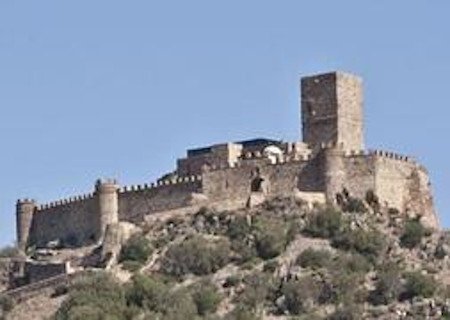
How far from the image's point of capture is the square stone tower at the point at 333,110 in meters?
128

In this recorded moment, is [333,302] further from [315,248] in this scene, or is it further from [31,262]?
[31,262]

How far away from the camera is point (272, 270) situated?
403 ft

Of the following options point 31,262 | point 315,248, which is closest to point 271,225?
point 315,248

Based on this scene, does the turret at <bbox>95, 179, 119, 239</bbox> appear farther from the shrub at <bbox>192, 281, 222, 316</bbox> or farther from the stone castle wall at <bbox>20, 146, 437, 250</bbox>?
the shrub at <bbox>192, 281, 222, 316</bbox>

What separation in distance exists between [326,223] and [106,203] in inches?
379

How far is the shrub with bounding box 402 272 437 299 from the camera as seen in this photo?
4715 inches

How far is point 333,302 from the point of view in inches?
4754

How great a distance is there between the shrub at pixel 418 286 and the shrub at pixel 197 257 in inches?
281

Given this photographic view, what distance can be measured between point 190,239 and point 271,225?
10.1ft

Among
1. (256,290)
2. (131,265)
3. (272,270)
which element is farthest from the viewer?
(131,265)

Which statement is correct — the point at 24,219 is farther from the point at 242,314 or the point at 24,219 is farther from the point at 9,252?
the point at 242,314

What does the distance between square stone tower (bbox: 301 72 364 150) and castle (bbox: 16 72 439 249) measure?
3cm

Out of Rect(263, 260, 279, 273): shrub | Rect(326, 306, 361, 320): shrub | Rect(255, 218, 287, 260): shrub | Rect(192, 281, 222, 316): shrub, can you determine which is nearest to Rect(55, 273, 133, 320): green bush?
Rect(192, 281, 222, 316): shrub

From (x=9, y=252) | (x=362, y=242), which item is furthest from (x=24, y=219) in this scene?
(x=362, y=242)
